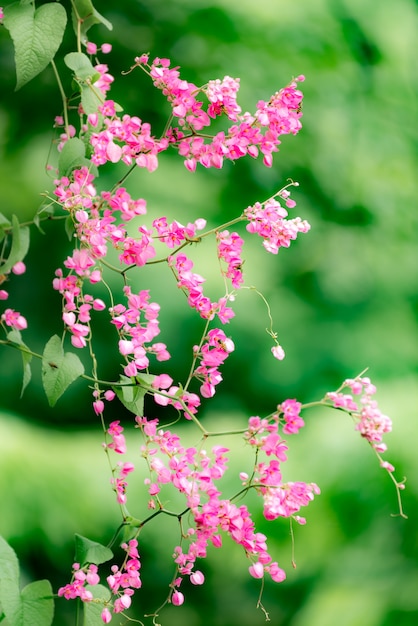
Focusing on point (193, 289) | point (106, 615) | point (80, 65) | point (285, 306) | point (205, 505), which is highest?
point (80, 65)

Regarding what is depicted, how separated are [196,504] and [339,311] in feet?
1.79

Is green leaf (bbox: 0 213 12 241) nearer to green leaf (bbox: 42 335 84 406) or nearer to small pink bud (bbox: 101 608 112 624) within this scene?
green leaf (bbox: 42 335 84 406)

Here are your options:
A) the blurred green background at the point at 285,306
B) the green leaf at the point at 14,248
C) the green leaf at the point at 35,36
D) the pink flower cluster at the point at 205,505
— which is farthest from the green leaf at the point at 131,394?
the blurred green background at the point at 285,306

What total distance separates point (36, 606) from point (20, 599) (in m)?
0.01

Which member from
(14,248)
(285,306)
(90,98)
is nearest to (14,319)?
(14,248)

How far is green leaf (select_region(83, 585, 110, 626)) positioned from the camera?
26.3 inches

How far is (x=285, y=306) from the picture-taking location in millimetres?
1077

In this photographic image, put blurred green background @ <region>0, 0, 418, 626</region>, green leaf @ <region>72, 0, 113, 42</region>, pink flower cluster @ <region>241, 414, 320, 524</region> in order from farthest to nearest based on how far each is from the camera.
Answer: blurred green background @ <region>0, 0, 418, 626</region>
green leaf @ <region>72, 0, 113, 42</region>
pink flower cluster @ <region>241, 414, 320, 524</region>

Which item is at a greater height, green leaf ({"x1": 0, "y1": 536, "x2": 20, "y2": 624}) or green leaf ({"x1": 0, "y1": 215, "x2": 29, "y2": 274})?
green leaf ({"x1": 0, "y1": 215, "x2": 29, "y2": 274})

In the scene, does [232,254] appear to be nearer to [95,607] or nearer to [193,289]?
[193,289]

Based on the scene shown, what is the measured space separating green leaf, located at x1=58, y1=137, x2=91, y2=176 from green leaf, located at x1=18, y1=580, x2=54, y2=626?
0.31 m

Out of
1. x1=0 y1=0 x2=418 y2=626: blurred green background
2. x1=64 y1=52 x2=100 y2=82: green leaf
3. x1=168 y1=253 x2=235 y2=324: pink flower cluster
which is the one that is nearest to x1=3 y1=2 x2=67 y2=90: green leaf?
x1=64 y1=52 x2=100 y2=82: green leaf

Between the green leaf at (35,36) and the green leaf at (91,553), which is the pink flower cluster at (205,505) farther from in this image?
the green leaf at (35,36)

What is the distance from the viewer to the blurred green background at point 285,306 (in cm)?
98
